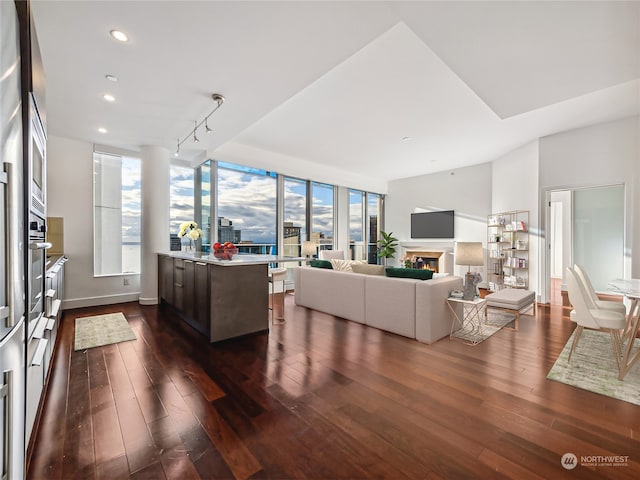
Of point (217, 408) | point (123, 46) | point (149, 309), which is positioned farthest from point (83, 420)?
point (149, 309)

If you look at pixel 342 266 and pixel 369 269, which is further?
pixel 342 266

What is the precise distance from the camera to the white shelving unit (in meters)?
5.55

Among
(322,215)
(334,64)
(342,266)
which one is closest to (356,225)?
(322,215)

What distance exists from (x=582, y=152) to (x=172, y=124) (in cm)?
641

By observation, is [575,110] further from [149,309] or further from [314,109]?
[149,309]

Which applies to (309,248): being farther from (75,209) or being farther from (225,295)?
(75,209)

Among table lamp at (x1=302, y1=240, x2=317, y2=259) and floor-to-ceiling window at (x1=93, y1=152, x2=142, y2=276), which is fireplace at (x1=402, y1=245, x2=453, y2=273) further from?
floor-to-ceiling window at (x1=93, y1=152, x2=142, y2=276)

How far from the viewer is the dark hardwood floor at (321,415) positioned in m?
1.42

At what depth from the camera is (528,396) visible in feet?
6.73

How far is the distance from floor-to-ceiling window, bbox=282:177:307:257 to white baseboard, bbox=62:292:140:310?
3.02m

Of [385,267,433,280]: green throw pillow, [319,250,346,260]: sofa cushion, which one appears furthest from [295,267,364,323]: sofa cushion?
[319,250,346,260]: sofa cushion

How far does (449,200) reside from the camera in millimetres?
7695

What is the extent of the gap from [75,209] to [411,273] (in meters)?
5.19

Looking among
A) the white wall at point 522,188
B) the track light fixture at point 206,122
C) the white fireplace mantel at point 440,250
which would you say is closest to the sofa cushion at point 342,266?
the track light fixture at point 206,122
